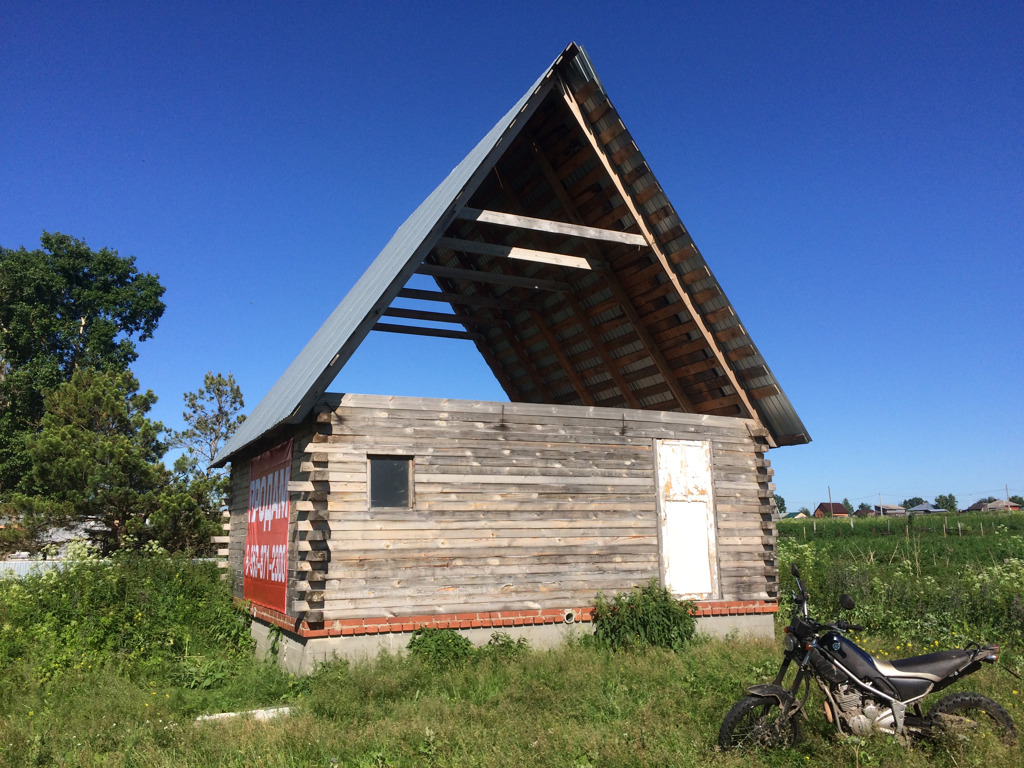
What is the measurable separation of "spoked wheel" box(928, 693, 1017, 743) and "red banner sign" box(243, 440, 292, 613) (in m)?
8.76

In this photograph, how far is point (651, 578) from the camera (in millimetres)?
12742

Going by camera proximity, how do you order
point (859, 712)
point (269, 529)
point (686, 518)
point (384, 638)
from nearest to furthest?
point (859, 712) → point (384, 638) → point (686, 518) → point (269, 529)

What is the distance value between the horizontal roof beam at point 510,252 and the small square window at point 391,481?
134 inches

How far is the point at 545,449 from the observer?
12.4 meters

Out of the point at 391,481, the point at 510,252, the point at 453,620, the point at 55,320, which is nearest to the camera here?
the point at 453,620

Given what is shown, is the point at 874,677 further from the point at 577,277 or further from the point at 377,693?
the point at 577,277

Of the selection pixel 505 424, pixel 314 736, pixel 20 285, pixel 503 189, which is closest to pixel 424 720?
pixel 314 736

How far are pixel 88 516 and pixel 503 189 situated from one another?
2138 cm

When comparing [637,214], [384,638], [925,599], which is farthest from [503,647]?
[925,599]

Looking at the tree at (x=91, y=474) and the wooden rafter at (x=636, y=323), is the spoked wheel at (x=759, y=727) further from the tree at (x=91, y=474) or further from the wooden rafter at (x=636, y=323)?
the tree at (x=91, y=474)

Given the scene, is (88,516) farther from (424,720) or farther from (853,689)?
(853,689)

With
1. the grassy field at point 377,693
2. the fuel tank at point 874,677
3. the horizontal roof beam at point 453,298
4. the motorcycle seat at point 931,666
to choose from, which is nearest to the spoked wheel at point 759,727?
the grassy field at point 377,693

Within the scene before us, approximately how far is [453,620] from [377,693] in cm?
208

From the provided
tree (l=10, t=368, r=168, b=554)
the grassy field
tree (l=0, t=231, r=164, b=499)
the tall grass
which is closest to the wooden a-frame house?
the grassy field
